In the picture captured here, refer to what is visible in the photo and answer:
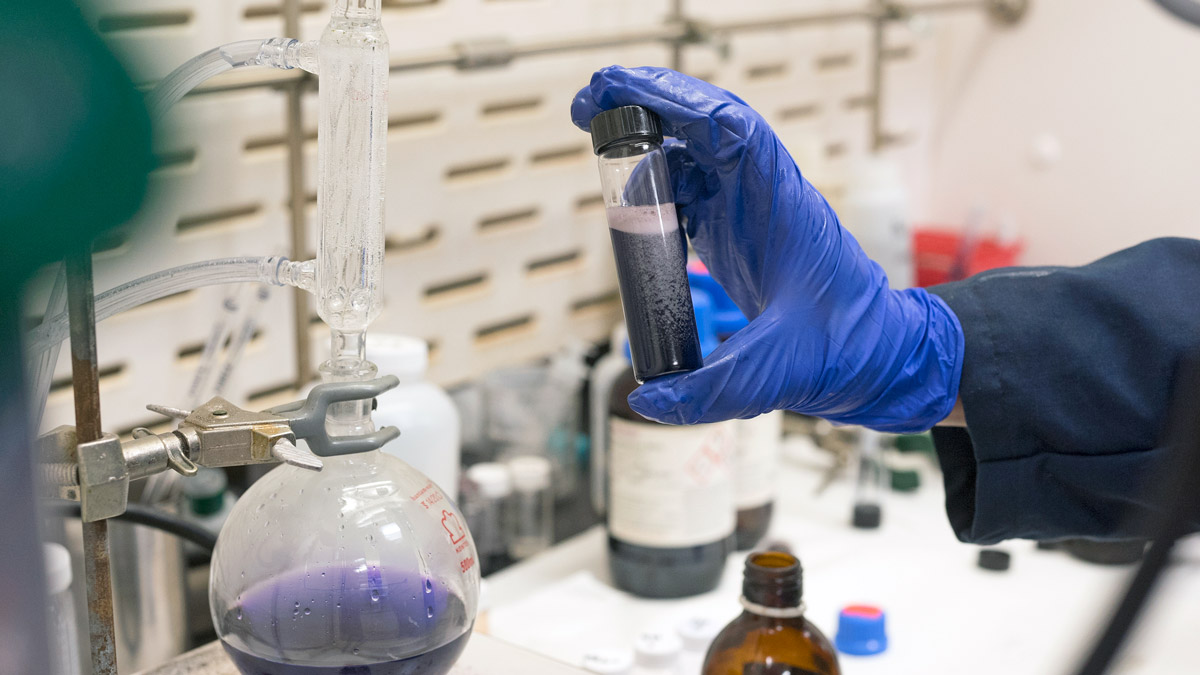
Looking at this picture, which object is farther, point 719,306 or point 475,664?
point 719,306

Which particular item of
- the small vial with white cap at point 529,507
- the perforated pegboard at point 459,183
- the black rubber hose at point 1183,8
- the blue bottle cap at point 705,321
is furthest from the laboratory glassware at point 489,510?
the black rubber hose at point 1183,8

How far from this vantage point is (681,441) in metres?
1.29

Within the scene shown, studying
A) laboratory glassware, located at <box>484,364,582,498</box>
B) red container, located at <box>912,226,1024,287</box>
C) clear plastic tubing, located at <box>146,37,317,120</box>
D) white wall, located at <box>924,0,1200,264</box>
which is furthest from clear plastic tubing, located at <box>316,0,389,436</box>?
white wall, located at <box>924,0,1200,264</box>

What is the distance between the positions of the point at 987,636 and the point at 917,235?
3.84 feet

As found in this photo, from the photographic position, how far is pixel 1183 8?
781mm

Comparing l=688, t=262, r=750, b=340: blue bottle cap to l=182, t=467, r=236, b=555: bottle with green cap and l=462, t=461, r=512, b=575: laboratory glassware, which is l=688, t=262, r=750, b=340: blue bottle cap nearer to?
l=462, t=461, r=512, b=575: laboratory glassware

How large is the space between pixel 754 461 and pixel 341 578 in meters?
0.84

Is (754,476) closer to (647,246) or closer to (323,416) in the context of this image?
(647,246)

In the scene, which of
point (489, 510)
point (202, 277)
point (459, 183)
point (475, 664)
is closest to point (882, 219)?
point (459, 183)

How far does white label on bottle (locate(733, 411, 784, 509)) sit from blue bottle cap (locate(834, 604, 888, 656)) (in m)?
0.28

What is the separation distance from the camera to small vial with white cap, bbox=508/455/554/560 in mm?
1491

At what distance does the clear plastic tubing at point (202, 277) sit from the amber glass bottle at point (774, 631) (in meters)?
0.45

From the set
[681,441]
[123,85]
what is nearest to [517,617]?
[681,441]

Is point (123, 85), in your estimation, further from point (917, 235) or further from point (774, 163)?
point (917, 235)
